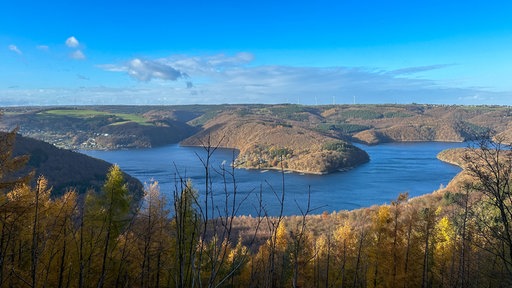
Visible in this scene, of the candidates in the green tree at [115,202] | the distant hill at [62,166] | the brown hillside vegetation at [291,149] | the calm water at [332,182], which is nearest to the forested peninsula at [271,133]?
the brown hillside vegetation at [291,149]

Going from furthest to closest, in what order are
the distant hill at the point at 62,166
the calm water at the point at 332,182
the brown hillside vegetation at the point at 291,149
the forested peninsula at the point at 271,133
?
1. the forested peninsula at the point at 271,133
2. the brown hillside vegetation at the point at 291,149
3. the calm water at the point at 332,182
4. the distant hill at the point at 62,166

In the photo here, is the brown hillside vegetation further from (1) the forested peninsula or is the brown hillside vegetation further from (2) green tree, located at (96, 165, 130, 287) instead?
(2) green tree, located at (96, 165, 130, 287)

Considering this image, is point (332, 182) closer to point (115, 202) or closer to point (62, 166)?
point (62, 166)

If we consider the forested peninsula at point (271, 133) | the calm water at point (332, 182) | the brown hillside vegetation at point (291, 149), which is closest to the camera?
the calm water at point (332, 182)

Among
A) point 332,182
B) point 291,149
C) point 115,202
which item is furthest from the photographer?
point 291,149

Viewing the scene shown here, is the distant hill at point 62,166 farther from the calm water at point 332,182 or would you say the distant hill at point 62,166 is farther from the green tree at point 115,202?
the green tree at point 115,202

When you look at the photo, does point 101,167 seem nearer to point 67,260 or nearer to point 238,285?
point 238,285

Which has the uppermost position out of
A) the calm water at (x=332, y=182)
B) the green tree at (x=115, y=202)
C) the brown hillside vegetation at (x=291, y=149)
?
the green tree at (x=115, y=202)

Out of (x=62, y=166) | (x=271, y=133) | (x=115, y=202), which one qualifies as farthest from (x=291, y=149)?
(x=115, y=202)
